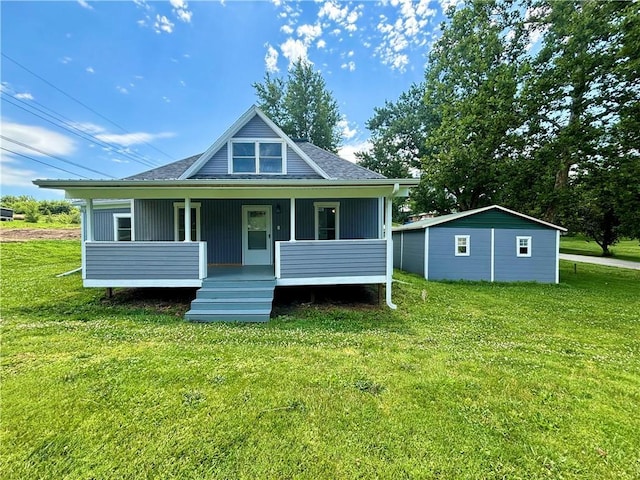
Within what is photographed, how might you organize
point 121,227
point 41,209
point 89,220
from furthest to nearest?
point 41,209, point 121,227, point 89,220

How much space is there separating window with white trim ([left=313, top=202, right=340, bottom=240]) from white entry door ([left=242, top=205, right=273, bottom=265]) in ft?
5.21

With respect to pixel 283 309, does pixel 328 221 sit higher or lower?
higher

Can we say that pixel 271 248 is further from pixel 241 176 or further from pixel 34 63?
pixel 34 63

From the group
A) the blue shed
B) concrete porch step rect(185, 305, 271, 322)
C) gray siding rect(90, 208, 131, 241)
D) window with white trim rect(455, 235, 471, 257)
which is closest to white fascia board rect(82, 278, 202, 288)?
concrete porch step rect(185, 305, 271, 322)

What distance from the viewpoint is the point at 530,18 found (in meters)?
15.9

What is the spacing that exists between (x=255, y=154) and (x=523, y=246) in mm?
10811

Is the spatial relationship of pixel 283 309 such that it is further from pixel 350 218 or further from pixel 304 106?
pixel 304 106

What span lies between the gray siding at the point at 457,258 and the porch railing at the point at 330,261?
5782 mm

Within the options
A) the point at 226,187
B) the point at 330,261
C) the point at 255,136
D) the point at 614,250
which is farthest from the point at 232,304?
the point at 614,250

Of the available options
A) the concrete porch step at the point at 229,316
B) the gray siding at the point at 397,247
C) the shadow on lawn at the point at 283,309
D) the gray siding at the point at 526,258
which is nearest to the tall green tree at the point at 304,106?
the gray siding at the point at 397,247

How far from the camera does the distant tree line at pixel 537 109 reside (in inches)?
483

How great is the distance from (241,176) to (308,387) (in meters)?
6.63

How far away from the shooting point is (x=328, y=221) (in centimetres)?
920

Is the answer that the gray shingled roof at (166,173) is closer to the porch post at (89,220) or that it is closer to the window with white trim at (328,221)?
the porch post at (89,220)
